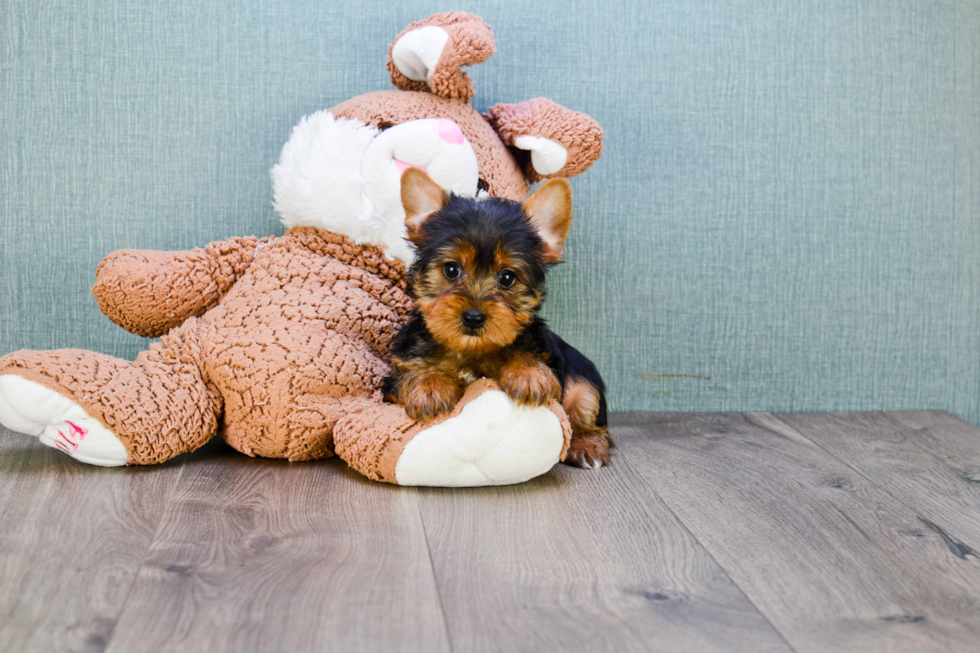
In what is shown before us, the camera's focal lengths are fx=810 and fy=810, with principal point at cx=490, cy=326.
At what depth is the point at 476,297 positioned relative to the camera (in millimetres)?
1812

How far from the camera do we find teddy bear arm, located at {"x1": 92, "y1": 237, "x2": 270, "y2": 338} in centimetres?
219

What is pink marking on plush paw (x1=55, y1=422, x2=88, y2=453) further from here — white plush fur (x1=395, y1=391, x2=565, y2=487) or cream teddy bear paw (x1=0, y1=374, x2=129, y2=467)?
white plush fur (x1=395, y1=391, x2=565, y2=487)

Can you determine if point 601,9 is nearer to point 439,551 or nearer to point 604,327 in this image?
point 604,327

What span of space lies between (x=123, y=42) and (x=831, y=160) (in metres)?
2.35

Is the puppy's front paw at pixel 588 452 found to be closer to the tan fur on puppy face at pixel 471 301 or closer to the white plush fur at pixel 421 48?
the tan fur on puppy face at pixel 471 301

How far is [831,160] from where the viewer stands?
2.79m

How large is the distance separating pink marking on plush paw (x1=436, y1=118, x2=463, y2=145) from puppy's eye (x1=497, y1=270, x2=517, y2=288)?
0.48 meters

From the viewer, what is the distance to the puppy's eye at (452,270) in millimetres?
1857

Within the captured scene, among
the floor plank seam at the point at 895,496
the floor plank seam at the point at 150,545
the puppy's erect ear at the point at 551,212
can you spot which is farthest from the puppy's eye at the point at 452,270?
the floor plank seam at the point at 895,496

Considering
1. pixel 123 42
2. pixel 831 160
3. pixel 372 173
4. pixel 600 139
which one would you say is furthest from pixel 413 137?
pixel 831 160

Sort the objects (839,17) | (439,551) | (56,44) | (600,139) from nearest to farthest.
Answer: (439,551)
(600,139)
(56,44)
(839,17)

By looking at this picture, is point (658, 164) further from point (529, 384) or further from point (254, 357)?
point (254, 357)

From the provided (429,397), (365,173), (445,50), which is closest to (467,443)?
(429,397)

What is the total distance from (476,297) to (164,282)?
942mm
